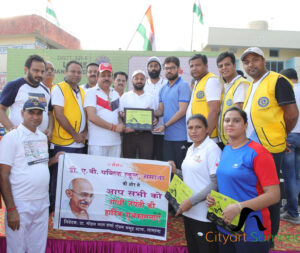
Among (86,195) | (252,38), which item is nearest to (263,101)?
(86,195)

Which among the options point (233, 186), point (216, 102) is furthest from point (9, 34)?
point (233, 186)

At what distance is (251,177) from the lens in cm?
191

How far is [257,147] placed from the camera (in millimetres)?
1964

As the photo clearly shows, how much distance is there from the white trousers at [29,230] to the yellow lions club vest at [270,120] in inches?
99.1

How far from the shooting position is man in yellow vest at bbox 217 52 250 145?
320cm

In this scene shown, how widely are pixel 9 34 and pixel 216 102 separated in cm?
1985

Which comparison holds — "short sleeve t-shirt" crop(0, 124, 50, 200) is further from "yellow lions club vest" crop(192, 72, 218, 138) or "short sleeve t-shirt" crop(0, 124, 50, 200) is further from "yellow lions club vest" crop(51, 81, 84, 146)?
"yellow lions club vest" crop(192, 72, 218, 138)

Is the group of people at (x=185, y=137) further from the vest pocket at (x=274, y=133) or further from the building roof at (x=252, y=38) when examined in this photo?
the building roof at (x=252, y=38)

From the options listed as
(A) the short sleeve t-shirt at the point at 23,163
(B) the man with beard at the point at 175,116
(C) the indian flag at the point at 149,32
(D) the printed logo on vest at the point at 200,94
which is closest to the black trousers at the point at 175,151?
(B) the man with beard at the point at 175,116

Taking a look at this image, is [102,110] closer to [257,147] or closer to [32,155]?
[32,155]

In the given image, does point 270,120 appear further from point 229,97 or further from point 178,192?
point 178,192

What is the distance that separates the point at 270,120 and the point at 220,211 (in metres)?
1.24

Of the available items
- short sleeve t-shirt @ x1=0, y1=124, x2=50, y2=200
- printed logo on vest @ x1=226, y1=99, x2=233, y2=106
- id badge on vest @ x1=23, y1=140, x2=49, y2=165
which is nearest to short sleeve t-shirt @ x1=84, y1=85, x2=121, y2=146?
id badge on vest @ x1=23, y1=140, x2=49, y2=165

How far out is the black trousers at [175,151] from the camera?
3.78 metres
